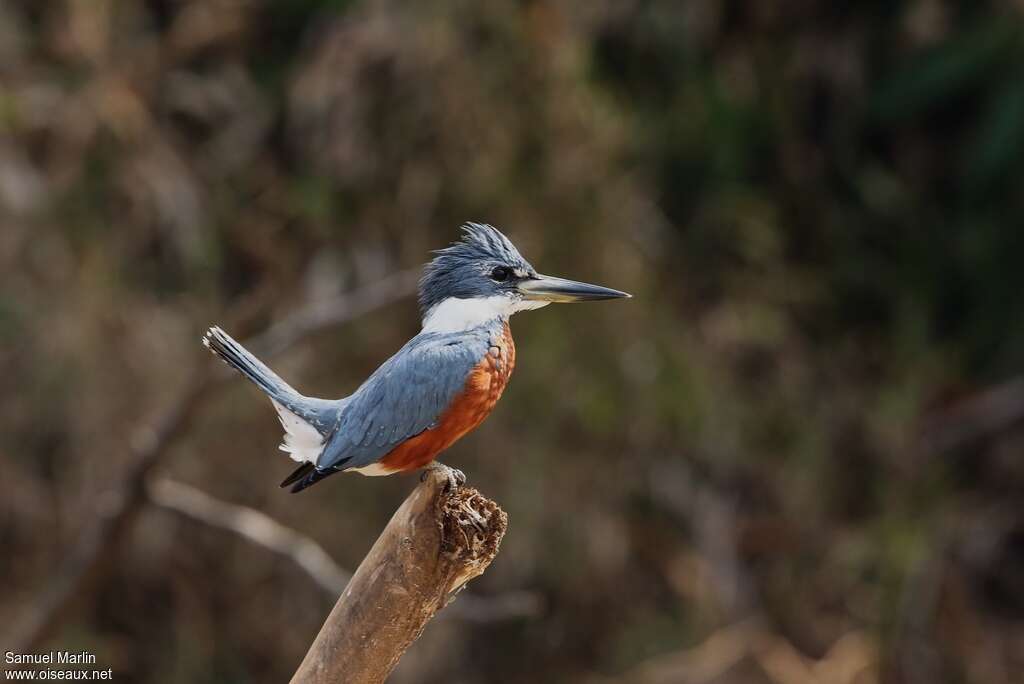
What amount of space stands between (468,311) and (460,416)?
18cm

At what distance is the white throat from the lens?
2010mm

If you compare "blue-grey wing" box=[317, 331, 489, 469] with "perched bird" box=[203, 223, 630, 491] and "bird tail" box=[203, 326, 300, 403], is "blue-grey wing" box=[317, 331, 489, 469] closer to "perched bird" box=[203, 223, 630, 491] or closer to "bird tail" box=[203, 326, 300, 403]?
"perched bird" box=[203, 223, 630, 491]

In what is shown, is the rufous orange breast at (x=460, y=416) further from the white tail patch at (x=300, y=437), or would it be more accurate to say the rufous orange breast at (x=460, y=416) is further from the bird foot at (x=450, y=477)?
the white tail patch at (x=300, y=437)

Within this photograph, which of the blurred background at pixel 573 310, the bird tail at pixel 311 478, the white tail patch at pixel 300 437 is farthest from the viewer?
the blurred background at pixel 573 310

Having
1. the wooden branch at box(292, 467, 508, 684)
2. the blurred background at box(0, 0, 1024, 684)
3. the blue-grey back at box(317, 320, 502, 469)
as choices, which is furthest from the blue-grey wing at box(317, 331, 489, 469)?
the blurred background at box(0, 0, 1024, 684)

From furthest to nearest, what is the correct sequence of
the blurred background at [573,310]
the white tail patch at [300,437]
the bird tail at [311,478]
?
the blurred background at [573,310] → the white tail patch at [300,437] → the bird tail at [311,478]

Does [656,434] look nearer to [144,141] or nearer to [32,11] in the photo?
[144,141]

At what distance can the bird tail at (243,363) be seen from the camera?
1900mm

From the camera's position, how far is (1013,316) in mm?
6020

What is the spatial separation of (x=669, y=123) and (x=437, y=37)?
131 cm

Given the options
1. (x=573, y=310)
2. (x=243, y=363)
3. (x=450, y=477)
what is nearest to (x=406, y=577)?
(x=450, y=477)

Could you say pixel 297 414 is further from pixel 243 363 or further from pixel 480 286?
pixel 480 286

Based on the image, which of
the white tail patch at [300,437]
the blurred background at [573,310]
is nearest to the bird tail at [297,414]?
the white tail patch at [300,437]

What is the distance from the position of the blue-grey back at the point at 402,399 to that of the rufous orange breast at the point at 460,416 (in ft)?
0.04
